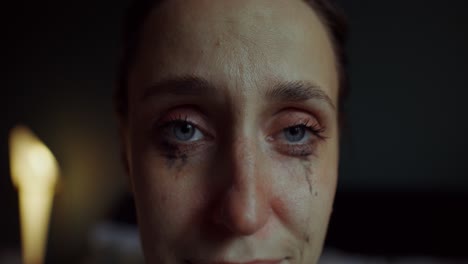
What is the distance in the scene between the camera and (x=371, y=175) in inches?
77.7

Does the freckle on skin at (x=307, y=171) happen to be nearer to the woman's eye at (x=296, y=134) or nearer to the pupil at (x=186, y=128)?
the woman's eye at (x=296, y=134)

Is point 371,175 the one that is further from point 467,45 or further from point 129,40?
point 129,40

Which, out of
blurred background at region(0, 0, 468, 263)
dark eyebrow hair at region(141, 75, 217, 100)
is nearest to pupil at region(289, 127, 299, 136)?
dark eyebrow hair at region(141, 75, 217, 100)

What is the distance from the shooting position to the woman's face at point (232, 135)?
20.0 inches

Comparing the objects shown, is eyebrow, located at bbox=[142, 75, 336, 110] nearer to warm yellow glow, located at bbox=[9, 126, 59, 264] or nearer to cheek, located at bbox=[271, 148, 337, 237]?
cheek, located at bbox=[271, 148, 337, 237]

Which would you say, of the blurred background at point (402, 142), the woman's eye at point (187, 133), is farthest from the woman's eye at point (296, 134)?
the blurred background at point (402, 142)

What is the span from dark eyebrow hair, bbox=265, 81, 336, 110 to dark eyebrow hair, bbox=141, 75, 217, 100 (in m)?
0.07

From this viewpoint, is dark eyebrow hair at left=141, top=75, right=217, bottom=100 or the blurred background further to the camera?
the blurred background

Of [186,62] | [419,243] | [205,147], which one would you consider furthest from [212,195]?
[419,243]

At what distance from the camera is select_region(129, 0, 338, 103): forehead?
52 centimetres

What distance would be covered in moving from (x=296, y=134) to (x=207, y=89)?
13 cm

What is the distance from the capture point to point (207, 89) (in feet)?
1.70

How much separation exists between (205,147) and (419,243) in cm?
156

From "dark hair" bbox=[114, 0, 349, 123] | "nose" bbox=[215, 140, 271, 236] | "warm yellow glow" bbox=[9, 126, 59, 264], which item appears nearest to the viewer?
"nose" bbox=[215, 140, 271, 236]
